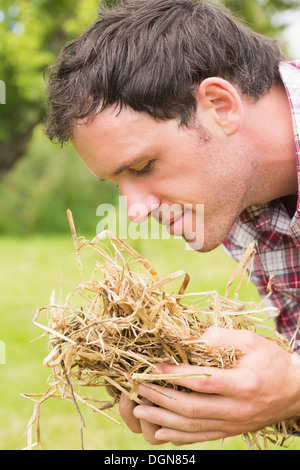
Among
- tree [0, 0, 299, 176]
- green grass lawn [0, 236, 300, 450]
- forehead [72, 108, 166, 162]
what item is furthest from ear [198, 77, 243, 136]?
tree [0, 0, 299, 176]

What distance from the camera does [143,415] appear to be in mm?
1986

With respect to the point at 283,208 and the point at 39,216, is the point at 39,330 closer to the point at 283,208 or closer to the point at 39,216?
the point at 283,208

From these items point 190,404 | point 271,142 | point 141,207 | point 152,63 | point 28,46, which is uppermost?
point 28,46

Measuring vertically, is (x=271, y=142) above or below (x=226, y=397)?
above

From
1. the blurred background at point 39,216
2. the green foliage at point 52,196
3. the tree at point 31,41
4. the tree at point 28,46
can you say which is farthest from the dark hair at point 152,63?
the green foliage at point 52,196

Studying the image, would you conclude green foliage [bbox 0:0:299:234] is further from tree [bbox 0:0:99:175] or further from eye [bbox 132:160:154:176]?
eye [bbox 132:160:154:176]

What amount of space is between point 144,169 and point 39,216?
39.0 feet

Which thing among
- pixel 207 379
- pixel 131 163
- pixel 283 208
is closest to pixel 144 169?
pixel 131 163

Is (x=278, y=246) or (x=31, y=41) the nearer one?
(x=278, y=246)

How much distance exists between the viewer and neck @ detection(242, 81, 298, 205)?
246 cm

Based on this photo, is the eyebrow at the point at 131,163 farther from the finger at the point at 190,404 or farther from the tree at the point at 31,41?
the tree at the point at 31,41

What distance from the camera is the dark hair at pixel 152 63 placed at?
2357 mm

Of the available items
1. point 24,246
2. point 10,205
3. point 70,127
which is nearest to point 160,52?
point 70,127

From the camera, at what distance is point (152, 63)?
2410mm
